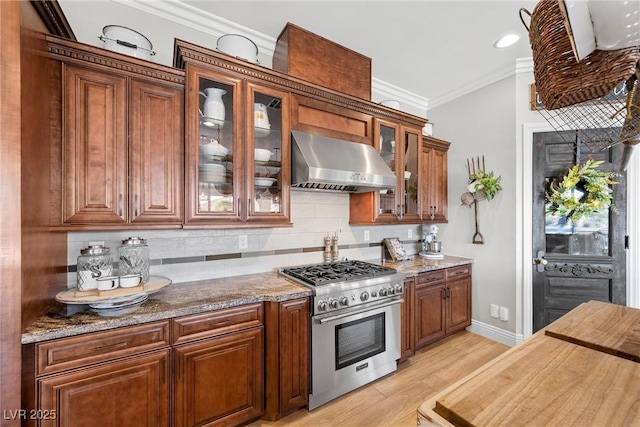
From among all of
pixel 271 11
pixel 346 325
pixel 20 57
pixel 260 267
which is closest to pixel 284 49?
pixel 271 11

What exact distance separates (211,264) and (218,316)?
0.64 m

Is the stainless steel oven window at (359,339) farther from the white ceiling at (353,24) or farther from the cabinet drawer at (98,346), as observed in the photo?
the white ceiling at (353,24)

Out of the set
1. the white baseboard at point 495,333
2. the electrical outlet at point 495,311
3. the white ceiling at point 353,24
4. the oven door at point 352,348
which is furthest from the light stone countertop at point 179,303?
the white ceiling at point 353,24

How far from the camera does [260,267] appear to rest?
246 cm

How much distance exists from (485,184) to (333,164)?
1969mm

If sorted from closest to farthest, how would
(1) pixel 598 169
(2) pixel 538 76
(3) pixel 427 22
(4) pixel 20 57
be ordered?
1. (2) pixel 538 76
2. (4) pixel 20 57
3. (3) pixel 427 22
4. (1) pixel 598 169

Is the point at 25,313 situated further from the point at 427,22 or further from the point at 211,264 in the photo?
the point at 427,22

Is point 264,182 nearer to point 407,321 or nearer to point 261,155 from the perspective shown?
point 261,155

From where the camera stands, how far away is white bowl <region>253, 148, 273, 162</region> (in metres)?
2.10

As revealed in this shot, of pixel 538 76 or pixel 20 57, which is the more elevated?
pixel 20 57

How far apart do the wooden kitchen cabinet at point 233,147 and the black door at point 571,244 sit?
271 centimetres

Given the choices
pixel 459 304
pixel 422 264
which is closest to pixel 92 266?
pixel 422 264

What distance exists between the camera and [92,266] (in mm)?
1645

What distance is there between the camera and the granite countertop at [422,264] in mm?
2666
